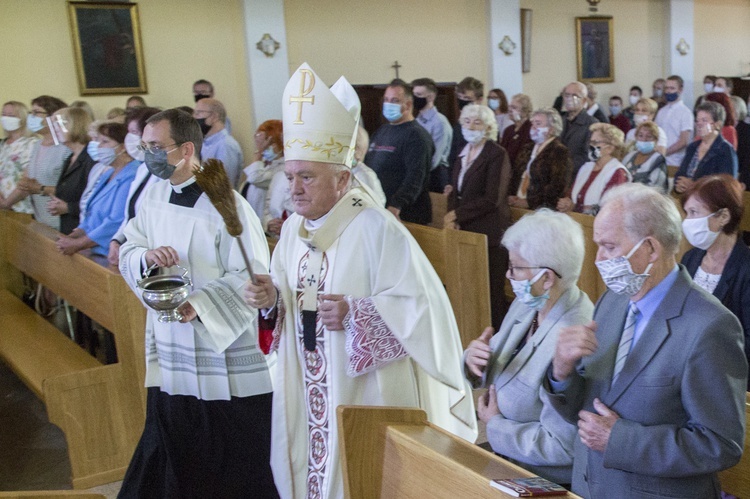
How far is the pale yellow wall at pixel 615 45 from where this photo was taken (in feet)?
46.2

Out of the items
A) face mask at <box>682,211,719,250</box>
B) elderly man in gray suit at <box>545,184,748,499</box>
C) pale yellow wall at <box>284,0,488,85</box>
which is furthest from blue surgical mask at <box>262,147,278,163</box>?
pale yellow wall at <box>284,0,488,85</box>

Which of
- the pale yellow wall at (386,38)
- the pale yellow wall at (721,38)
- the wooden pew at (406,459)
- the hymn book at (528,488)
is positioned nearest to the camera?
the hymn book at (528,488)

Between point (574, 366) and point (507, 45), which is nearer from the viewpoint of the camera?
point (574, 366)

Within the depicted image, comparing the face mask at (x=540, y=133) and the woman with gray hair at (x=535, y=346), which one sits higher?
the face mask at (x=540, y=133)

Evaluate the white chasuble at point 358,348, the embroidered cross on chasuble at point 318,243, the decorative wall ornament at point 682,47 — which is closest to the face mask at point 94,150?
the white chasuble at point 358,348

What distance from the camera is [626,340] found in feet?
7.24

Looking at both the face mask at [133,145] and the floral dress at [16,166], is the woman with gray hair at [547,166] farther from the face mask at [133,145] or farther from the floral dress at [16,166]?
the floral dress at [16,166]

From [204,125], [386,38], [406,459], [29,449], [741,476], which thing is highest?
[386,38]

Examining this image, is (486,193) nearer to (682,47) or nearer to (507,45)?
(507,45)

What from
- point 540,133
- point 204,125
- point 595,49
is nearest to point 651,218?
point 540,133

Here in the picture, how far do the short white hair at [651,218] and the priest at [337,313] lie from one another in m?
0.93

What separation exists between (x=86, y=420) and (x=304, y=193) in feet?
7.48

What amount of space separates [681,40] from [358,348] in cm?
1509

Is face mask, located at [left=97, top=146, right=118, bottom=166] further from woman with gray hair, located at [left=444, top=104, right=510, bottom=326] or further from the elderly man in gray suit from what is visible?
the elderly man in gray suit
